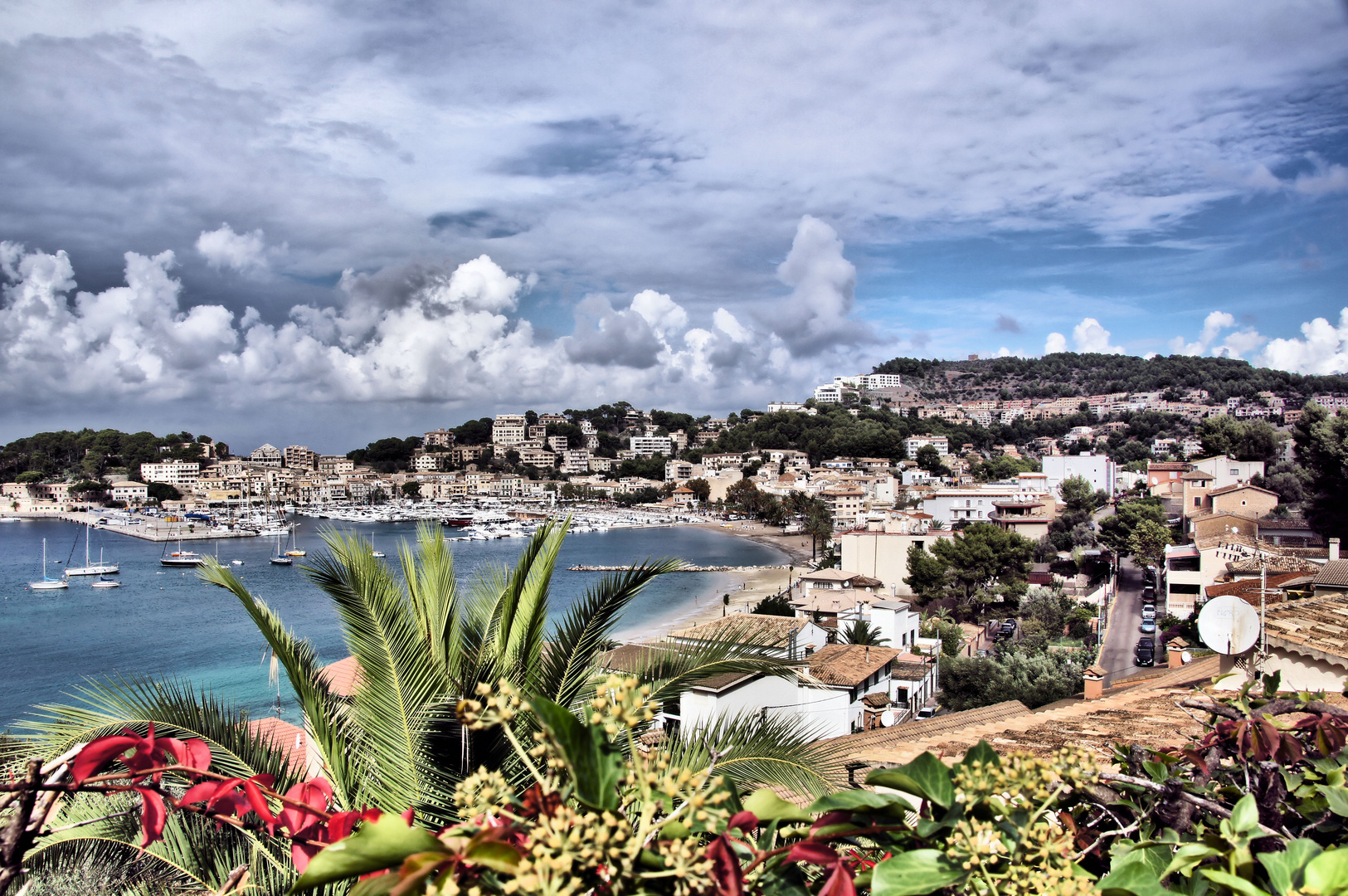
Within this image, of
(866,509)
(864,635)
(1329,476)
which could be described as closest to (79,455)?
(866,509)

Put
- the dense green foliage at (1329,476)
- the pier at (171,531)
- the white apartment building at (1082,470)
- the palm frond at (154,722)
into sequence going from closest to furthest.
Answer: the palm frond at (154,722)
the dense green foliage at (1329,476)
the white apartment building at (1082,470)
the pier at (171,531)

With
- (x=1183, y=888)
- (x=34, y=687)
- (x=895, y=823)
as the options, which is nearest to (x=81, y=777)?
(x=895, y=823)

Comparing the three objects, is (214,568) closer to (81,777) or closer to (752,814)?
(81,777)

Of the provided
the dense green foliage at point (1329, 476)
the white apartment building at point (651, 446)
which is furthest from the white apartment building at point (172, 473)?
the dense green foliage at point (1329, 476)

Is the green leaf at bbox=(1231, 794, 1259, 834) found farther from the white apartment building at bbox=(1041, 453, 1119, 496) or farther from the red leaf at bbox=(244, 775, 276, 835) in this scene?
the white apartment building at bbox=(1041, 453, 1119, 496)

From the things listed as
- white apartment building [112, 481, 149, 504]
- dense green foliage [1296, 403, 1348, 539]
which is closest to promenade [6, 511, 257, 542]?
white apartment building [112, 481, 149, 504]

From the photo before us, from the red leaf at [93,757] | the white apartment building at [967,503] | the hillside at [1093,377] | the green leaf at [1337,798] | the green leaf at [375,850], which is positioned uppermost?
the hillside at [1093,377]

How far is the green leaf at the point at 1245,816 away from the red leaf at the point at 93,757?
1300 mm

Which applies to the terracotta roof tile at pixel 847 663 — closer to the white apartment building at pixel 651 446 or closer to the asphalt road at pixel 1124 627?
the asphalt road at pixel 1124 627

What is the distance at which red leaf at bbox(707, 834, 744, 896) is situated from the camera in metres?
0.68

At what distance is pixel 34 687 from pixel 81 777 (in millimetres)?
24123

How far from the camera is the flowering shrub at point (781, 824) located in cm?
64

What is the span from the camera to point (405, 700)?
2383 millimetres

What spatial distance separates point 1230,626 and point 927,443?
3097 inches
